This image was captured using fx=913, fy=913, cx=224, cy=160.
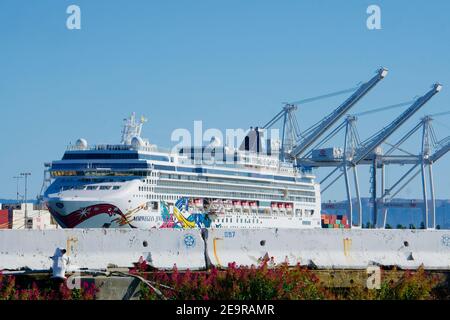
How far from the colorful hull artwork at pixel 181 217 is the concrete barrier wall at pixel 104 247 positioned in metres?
50.2

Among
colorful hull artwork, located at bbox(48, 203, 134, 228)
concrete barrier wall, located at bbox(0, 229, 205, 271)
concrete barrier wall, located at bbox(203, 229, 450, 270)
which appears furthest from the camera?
colorful hull artwork, located at bbox(48, 203, 134, 228)

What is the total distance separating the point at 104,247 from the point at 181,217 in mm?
52605

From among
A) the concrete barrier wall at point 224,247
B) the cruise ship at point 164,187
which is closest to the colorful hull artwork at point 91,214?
the cruise ship at point 164,187

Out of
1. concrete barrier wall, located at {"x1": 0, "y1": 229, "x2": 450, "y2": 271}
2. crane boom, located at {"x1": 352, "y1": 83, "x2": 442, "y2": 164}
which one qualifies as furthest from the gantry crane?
concrete barrier wall, located at {"x1": 0, "y1": 229, "x2": 450, "y2": 271}

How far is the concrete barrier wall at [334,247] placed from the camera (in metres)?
20.3

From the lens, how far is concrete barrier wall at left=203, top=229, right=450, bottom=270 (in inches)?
798

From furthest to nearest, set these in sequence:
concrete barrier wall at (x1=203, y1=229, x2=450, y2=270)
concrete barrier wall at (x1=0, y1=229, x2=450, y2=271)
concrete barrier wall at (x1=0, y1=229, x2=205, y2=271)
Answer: concrete barrier wall at (x1=203, y1=229, x2=450, y2=270), concrete barrier wall at (x1=0, y1=229, x2=450, y2=271), concrete barrier wall at (x1=0, y1=229, x2=205, y2=271)

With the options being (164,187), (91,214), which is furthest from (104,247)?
(164,187)

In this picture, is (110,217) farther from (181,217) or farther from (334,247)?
(334,247)

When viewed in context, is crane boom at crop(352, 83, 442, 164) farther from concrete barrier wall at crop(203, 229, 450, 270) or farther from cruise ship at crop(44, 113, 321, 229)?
concrete barrier wall at crop(203, 229, 450, 270)

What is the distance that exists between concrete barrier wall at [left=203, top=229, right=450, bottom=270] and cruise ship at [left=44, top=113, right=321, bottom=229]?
45784 millimetres

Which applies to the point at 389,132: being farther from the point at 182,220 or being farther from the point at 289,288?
the point at 289,288

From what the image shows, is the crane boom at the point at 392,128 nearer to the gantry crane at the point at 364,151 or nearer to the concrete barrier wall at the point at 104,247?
the gantry crane at the point at 364,151
